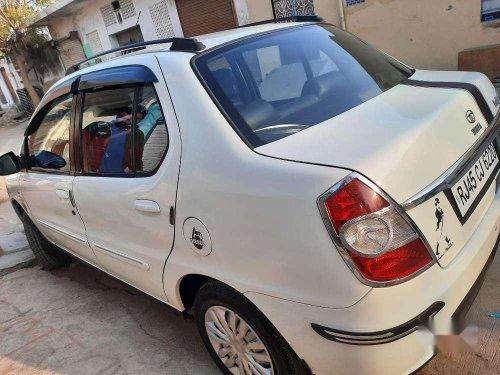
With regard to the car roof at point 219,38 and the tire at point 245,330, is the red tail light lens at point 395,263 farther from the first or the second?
the car roof at point 219,38

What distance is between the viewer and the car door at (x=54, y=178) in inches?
108

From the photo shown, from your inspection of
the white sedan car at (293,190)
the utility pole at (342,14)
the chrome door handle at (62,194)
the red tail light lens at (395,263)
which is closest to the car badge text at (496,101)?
the white sedan car at (293,190)

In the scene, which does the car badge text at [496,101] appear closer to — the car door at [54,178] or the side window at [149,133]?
the side window at [149,133]

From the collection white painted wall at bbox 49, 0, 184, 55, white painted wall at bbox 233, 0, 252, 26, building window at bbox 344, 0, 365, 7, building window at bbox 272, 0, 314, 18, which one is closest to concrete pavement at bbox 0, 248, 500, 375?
building window at bbox 344, 0, 365, 7

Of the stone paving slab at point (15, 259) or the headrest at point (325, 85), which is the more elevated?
the headrest at point (325, 85)

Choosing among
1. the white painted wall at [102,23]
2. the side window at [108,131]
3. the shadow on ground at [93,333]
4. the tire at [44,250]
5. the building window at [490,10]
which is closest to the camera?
the side window at [108,131]

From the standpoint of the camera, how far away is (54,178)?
2871mm

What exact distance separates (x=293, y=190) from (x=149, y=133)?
986 mm

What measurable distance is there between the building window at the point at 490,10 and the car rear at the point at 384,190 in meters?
4.95

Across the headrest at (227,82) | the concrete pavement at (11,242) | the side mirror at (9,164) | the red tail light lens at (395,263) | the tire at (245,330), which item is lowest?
the concrete pavement at (11,242)

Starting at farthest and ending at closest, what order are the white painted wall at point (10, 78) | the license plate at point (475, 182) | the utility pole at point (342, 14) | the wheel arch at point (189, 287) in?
the white painted wall at point (10, 78) < the utility pole at point (342, 14) < the wheel arch at point (189, 287) < the license plate at point (475, 182)

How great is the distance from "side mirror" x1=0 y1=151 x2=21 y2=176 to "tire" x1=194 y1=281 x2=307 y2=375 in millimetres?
2244

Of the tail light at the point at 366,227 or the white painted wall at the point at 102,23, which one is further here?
the white painted wall at the point at 102,23

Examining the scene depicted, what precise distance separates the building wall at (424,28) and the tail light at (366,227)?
6167 millimetres
